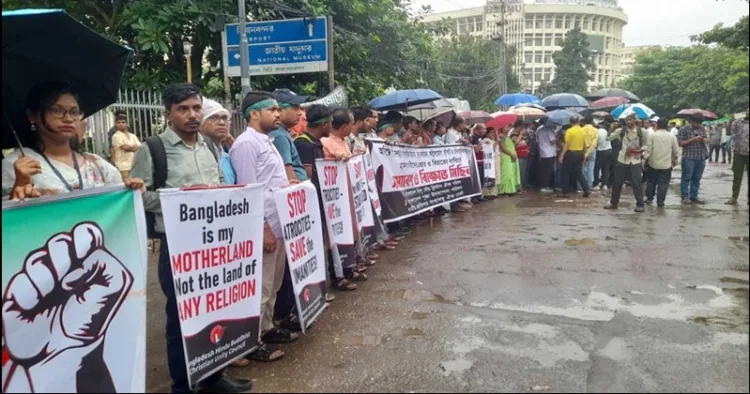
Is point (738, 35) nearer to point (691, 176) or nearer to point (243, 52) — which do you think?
point (243, 52)

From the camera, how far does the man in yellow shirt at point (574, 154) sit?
13023 mm

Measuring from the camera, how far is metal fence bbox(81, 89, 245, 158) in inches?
342

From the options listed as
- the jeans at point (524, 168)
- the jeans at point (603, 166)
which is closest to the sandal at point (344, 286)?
the jeans at point (524, 168)

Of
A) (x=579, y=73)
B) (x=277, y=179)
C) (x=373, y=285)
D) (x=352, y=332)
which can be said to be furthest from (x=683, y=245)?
(x=579, y=73)

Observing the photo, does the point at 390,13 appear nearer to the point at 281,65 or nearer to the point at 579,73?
the point at 281,65

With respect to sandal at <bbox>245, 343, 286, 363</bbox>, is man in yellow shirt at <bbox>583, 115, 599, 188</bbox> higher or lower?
higher

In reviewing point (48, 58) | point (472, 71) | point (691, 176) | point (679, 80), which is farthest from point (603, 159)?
point (472, 71)

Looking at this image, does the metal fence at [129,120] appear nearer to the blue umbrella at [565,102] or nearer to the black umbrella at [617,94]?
the blue umbrella at [565,102]

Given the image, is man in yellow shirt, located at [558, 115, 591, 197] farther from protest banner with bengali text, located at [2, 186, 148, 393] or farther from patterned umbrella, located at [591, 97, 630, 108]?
protest banner with bengali text, located at [2, 186, 148, 393]

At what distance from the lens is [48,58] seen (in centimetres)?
318

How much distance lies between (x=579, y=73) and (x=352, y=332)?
69433 mm

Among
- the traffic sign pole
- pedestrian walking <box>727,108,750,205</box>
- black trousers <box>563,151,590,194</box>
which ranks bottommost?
black trousers <box>563,151,590,194</box>

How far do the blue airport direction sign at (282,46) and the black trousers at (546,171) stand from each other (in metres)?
5.89

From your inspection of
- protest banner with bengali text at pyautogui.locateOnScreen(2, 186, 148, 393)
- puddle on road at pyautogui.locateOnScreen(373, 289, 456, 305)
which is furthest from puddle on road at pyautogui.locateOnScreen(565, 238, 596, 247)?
protest banner with bengali text at pyautogui.locateOnScreen(2, 186, 148, 393)
